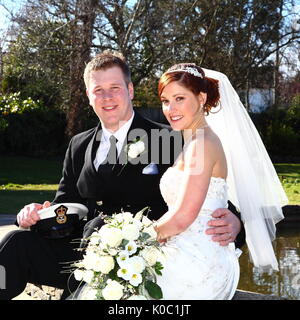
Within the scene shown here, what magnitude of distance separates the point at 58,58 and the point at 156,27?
10.2 feet

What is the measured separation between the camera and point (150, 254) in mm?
2672

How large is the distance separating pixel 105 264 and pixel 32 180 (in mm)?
10821

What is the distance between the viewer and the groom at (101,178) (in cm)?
321

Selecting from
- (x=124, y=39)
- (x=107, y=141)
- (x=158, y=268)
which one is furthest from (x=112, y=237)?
(x=124, y=39)

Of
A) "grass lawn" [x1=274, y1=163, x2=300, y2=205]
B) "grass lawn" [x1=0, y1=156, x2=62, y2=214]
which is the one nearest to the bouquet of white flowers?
"grass lawn" [x1=0, y1=156, x2=62, y2=214]

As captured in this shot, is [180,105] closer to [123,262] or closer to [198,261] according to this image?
[198,261]

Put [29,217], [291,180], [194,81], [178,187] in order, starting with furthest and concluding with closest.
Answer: [291,180] < [29,217] < [194,81] < [178,187]

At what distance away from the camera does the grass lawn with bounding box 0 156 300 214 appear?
9.43 metres

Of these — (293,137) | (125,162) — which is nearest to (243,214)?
(125,162)

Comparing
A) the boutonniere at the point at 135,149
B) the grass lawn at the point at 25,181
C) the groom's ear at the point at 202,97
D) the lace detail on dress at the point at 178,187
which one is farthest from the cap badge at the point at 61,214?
the grass lawn at the point at 25,181

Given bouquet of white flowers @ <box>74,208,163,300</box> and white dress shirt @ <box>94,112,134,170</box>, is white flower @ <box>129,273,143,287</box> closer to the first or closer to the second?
bouquet of white flowers @ <box>74,208,163,300</box>

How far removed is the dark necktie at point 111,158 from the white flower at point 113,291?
41.9 inches

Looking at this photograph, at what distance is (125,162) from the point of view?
3.54m
